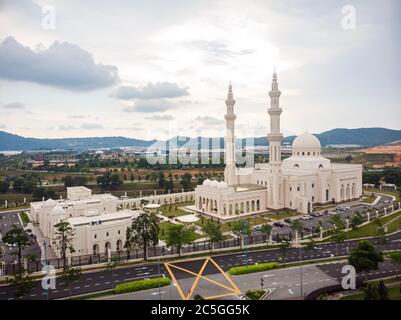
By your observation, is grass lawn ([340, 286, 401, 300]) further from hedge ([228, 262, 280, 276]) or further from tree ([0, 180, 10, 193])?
tree ([0, 180, 10, 193])

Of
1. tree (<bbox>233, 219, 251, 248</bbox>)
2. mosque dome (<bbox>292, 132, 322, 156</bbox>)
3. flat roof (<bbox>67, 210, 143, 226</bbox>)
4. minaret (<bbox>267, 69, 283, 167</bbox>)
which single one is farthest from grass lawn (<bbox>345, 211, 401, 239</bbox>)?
flat roof (<bbox>67, 210, 143, 226</bbox>)

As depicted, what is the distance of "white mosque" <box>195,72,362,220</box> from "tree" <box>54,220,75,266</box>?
14.5 metres

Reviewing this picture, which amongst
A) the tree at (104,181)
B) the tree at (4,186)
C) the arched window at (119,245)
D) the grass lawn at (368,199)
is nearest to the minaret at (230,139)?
the arched window at (119,245)

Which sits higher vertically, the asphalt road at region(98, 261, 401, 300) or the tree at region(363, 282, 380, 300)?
the tree at region(363, 282, 380, 300)

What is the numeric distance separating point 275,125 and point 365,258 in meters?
21.1

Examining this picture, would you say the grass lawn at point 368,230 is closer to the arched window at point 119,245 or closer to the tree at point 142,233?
the tree at point 142,233

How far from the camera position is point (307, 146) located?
42188 millimetres

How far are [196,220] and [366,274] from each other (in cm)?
1494

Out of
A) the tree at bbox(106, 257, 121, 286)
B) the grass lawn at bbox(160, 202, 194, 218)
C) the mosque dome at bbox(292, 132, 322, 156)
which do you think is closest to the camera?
the tree at bbox(106, 257, 121, 286)

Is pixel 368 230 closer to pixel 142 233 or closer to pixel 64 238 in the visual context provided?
pixel 142 233

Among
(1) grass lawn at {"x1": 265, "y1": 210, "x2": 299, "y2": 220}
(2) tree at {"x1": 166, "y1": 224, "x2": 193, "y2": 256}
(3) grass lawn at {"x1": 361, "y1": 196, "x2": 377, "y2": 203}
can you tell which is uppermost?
(2) tree at {"x1": 166, "y1": 224, "x2": 193, "y2": 256}

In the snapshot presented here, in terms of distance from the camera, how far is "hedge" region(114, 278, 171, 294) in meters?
16.8

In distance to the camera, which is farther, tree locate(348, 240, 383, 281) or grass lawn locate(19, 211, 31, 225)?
grass lawn locate(19, 211, 31, 225)
